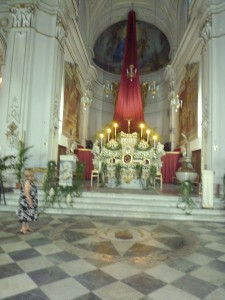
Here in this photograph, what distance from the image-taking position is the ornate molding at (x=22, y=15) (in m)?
9.65

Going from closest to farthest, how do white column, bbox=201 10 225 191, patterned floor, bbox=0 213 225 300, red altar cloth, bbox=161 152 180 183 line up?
patterned floor, bbox=0 213 225 300 < white column, bbox=201 10 225 191 < red altar cloth, bbox=161 152 180 183

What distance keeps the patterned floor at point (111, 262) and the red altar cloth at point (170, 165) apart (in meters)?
8.29

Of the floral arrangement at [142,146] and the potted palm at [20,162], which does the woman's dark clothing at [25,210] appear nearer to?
the potted palm at [20,162]

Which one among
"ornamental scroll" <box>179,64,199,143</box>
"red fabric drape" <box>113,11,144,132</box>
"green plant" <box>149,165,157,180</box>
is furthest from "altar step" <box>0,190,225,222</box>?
"red fabric drape" <box>113,11,144,132</box>

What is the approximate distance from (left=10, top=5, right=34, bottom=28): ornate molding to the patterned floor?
8.41m

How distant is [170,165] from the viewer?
13.5 meters

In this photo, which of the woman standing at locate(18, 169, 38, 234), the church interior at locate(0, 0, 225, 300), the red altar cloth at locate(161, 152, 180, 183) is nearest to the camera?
the church interior at locate(0, 0, 225, 300)

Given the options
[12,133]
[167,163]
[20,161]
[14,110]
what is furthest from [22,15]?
[167,163]

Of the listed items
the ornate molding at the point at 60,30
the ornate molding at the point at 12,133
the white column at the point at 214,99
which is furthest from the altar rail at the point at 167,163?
the ornate molding at the point at 60,30

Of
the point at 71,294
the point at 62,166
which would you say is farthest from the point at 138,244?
the point at 62,166

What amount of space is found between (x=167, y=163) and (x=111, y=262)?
10.9m

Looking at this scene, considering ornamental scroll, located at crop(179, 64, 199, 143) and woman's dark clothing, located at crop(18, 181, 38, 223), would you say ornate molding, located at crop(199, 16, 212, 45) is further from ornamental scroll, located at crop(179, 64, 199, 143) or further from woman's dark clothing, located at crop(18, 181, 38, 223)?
woman's dark clothing, located at crop(18, 181, 38, 223)

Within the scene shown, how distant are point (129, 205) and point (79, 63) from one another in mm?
11398

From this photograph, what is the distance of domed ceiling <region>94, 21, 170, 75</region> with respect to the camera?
19281 millimetres
